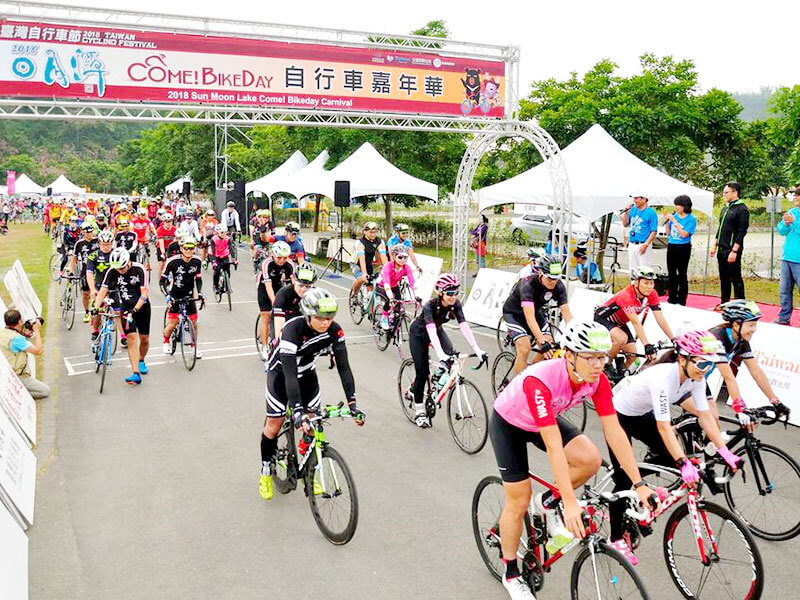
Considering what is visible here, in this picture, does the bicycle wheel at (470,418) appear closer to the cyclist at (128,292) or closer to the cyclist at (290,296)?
the cyclist at (290,296)

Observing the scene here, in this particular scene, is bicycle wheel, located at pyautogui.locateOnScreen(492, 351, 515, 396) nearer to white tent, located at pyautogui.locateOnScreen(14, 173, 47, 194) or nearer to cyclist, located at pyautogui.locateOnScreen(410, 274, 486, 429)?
cyclist, located at pyautogui.locateOnScreen(410, 274, 486, 429)

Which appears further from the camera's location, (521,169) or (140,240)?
(521,169)

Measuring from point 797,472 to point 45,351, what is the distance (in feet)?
39.4

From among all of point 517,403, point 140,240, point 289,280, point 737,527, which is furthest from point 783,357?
point 140,240

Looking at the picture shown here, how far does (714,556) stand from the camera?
4.55 meters

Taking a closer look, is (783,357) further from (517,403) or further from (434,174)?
(434,174)

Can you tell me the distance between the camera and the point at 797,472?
555cm

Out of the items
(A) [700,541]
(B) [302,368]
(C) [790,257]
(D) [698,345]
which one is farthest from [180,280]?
(C) [790,257]

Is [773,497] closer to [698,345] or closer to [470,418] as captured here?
[698,345]

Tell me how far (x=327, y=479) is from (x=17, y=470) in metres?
2.91

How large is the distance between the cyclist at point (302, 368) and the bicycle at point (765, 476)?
9.38 ft

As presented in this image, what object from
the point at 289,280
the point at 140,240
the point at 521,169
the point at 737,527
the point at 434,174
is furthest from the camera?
the point at 434,174

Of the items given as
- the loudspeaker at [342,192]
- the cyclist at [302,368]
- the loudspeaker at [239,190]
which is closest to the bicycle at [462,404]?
the cyclist at [302,368]

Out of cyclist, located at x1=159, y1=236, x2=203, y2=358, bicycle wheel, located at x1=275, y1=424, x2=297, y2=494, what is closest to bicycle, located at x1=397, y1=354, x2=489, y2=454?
bicycle wheel, located at x1=275, y1=424, x2=297, y2=494
